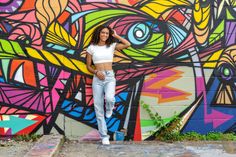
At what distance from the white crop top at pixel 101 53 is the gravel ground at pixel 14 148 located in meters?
1.61

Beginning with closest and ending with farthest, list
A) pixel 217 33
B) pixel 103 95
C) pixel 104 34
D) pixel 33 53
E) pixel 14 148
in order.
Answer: pixel 14 148 → pixel 104 34 → pixel 103 95 → pixel 33 53 → pixel 217 33

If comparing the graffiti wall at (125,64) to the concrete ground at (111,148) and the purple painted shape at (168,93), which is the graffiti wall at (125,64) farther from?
the concrete ground at (111,148)

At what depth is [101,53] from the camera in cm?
650

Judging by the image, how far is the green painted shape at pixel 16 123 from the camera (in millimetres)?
6797

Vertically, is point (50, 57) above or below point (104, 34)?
below

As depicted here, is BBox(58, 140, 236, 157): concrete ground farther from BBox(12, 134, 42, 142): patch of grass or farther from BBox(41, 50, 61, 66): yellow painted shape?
BBox(41, 50, 61, 66): yellow painted shape

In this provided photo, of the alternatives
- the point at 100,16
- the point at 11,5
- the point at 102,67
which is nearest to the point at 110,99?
the point at 102,67

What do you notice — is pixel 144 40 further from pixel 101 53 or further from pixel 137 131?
pixel 137 131

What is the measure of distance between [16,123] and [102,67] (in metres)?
1.64

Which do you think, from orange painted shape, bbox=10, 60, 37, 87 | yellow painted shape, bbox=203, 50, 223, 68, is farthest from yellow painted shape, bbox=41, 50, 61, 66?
yellow painted shape, bbox=203, 50, 223, 68

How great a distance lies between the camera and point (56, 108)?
6.79 m

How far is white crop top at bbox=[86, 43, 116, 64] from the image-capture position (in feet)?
21.3

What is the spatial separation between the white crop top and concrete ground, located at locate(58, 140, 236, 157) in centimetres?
129

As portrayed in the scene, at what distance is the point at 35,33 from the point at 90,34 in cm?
85
